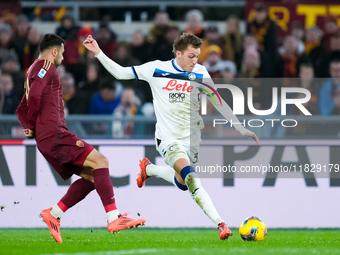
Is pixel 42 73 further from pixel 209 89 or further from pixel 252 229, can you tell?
pixel 252 229

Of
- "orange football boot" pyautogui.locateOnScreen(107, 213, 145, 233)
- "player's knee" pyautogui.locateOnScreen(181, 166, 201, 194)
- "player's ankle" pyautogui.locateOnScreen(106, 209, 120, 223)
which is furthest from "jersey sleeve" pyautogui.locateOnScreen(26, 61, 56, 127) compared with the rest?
"player's knee" pyautogui.locateOnScreen(181, 166, 201, 194)

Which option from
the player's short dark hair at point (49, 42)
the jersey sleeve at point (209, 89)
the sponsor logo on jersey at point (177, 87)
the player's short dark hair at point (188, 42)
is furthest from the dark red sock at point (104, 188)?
the player's short dark hair at point (188, 42)

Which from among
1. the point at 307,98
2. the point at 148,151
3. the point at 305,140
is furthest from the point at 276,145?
the point at 148,151

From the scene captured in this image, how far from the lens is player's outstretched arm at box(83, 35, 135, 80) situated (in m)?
6.59

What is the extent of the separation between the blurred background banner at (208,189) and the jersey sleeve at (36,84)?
2605mm

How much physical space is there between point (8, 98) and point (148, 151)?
2.70 meters

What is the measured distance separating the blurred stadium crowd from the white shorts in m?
2.46

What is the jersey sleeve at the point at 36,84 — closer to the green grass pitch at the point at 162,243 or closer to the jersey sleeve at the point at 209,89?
the green grass pitch at the point at 162,243

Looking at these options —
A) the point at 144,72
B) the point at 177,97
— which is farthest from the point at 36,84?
the point at 177,97

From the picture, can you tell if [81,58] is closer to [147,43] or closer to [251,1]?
[147,43]

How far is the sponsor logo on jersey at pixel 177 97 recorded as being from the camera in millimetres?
6734

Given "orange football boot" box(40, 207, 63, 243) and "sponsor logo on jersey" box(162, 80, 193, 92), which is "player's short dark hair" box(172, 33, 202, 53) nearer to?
"sponsor logo on jersey" box(162, 80, 193, 92)

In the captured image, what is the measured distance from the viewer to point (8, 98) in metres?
9.69

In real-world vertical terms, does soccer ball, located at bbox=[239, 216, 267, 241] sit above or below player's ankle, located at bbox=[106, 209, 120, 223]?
below
